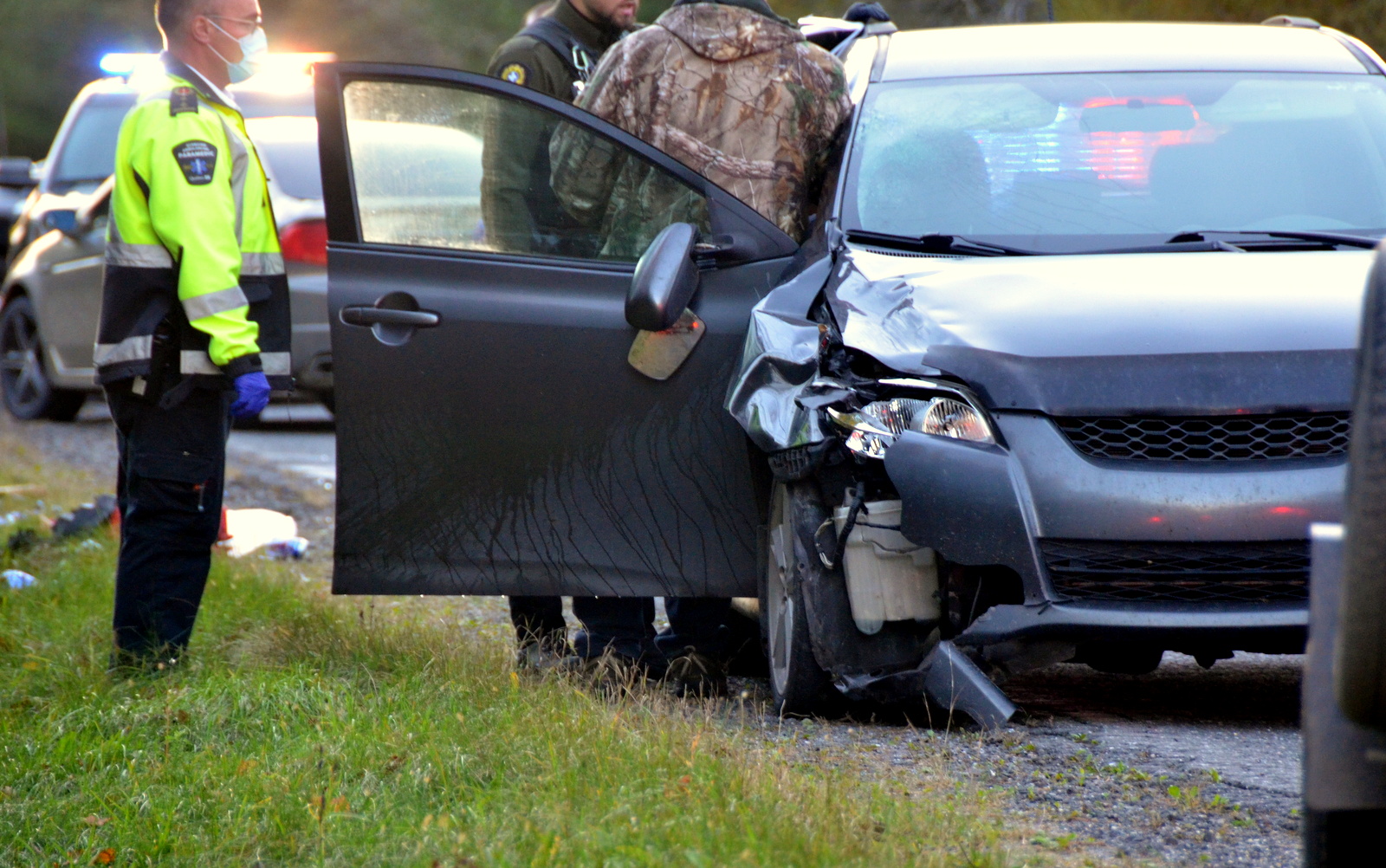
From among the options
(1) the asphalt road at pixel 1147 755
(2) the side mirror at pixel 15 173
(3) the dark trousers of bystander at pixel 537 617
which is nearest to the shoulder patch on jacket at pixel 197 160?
(3) the dark trousers of bystander at pixel 537 617

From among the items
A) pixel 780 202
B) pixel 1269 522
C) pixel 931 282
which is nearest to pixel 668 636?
pixel 780 202

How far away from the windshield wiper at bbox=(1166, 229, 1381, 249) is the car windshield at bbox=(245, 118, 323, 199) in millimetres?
7149

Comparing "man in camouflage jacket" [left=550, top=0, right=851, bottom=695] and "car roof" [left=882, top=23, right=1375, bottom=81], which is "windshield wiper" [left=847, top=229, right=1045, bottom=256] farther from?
"car roof" [left=882, top=23, right=1375, bottom=81]

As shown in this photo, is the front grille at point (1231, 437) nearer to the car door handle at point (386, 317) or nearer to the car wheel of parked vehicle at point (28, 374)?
the car door handle at point (386, 317)

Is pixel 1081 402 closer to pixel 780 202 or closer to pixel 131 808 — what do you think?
pixel 780 202

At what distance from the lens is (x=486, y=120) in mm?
4680

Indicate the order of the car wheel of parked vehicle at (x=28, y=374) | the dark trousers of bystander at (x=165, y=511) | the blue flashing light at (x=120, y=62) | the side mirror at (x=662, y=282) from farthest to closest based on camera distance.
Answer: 1. the car wheel of parked vehicle at (x=28, y=374)
2. the blue flashing light at (x=120, y=62)
3. the dark trousers of bystander at (x=165, y=511)
4. the side mirror at (x=662, y=282)

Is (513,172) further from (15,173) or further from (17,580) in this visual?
(15,173)

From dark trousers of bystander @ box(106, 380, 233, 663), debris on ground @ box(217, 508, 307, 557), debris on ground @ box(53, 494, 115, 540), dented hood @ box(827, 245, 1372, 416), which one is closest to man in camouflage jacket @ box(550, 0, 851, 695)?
dented hood @ box(827, 245, 1372, 416)

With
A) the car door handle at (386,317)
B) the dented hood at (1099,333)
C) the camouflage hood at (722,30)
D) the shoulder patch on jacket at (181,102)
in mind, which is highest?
the camouflage hood at (722,30)

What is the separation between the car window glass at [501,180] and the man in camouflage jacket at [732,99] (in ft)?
0.82

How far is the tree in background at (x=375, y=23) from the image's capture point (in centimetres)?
1134

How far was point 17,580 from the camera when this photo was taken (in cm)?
631

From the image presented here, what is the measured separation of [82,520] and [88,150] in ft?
22.6
